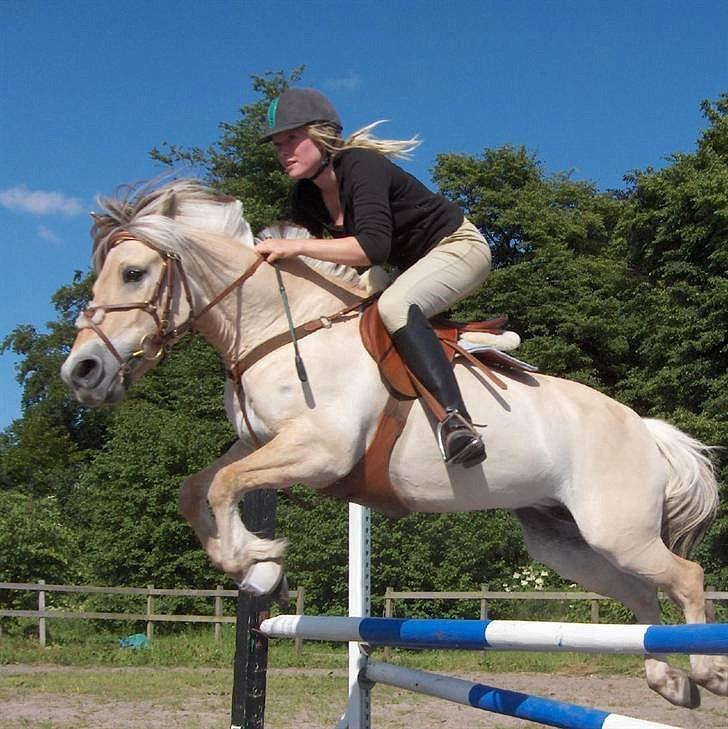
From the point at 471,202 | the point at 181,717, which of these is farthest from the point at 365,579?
the point at 471,202

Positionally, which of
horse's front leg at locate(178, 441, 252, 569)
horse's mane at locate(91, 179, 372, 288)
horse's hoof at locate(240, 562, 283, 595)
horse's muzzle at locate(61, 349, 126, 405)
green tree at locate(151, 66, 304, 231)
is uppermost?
green tree at locate(151, 66, 304, 231)

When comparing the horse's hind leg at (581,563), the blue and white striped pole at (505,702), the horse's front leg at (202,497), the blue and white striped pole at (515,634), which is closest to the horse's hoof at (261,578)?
the horse's front leg at (202,497)

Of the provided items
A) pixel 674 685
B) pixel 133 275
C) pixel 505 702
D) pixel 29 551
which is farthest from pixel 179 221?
pixel 29 551

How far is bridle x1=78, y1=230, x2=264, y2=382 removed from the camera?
3.52 metres

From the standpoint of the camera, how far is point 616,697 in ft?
33.1

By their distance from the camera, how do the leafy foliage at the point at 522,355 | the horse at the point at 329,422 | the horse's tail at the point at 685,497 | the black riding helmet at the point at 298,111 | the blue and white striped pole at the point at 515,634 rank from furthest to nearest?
the leafy foliage at the point at 522,355 → the horse's tail at the point at 685,497 → the black riding helmet at the point at 298,111 → the horse at the point at 329,422 → the blue and white striped pole at the point at 515,634

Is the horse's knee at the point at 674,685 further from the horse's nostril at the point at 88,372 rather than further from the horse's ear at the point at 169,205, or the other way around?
the horse's ear at the point at 169,205

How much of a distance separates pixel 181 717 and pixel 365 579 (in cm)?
509

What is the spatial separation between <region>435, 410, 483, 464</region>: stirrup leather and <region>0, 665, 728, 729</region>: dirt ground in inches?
217

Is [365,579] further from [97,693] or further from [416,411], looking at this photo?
[97,693]

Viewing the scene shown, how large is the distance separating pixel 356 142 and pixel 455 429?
3.91ft

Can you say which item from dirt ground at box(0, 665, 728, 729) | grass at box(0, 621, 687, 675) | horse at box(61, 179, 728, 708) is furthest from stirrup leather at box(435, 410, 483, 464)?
grass at box(0, 621, 687, 675)

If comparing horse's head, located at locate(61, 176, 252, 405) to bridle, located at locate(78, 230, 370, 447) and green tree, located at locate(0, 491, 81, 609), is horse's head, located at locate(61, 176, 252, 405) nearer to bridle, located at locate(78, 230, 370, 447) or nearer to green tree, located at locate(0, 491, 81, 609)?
bridle, located at locate(78, 230, 370, 447)

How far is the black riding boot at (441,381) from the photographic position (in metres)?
3.53
